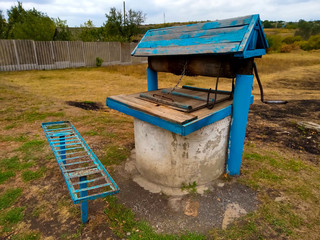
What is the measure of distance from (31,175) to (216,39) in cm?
349

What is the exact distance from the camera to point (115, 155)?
13.6 ft

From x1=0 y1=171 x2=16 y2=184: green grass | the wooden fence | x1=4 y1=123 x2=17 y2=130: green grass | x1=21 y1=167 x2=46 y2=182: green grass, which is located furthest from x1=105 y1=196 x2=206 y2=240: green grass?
the wooden fence

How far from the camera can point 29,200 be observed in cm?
292

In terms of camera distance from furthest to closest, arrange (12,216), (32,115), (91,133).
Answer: (32,115)
(91,133)
(12,216)

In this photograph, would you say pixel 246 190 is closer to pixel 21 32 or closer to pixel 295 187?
pixel 295 187

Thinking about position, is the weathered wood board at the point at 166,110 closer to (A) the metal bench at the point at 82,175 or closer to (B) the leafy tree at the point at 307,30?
(A) the metal bench at the point at 82,175

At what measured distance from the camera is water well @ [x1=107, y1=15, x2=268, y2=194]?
2580mm

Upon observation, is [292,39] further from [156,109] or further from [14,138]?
[14,138]

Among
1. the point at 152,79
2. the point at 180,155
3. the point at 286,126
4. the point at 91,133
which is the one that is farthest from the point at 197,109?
the point at 286,126

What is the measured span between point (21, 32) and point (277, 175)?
20796 millimetres

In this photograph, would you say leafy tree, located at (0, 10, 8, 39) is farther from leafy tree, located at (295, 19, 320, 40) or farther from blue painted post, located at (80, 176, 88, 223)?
leafy tree, located at (295, 19, 320, 40)

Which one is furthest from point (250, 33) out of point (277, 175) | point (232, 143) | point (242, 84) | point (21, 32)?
point (21, 32)

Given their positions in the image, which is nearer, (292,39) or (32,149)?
(32,149)

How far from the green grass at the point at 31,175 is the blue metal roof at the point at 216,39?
2.60 m
